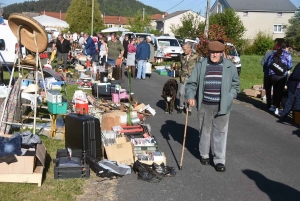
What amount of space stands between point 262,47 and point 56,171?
147 feet

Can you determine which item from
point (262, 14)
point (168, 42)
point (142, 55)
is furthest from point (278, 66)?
point (262, 14)

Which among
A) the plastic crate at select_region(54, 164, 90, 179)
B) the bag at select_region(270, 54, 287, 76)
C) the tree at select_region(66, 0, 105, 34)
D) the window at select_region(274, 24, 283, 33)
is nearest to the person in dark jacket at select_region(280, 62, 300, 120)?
the bag at select_region(270, 54, 287, 76)

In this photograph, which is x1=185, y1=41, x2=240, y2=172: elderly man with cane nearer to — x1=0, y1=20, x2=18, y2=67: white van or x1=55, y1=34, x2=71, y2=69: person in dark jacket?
x1=55, y1=34, x2=71, y2=69: person in dark jacket

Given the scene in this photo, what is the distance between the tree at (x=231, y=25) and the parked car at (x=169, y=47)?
7042mm

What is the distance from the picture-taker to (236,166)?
7.54m

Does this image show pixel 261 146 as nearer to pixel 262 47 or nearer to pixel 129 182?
pixel 129 182

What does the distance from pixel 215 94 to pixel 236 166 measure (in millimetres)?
1395

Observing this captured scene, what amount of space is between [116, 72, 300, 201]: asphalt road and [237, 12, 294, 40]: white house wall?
61.3 meters

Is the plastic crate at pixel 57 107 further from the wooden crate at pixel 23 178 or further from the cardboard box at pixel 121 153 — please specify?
the wooden crate at pixel 23 178

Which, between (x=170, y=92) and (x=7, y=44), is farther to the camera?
(x=7, y=44)

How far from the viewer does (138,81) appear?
19.8 metres

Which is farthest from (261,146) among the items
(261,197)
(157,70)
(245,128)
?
(157,70)

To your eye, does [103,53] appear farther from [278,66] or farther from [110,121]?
[110,121]

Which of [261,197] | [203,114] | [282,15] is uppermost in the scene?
[282,15]
